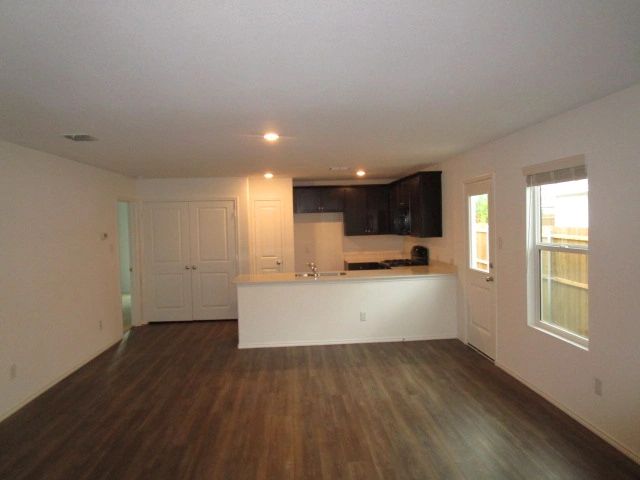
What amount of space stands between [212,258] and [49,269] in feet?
8.43

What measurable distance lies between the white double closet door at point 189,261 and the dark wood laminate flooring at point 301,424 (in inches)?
70.5

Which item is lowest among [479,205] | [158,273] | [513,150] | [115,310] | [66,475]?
[66,475]

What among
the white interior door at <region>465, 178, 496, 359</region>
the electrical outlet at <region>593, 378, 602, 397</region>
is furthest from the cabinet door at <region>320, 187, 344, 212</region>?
the electrical outlet at <region>593, 378, 602, 397</region>

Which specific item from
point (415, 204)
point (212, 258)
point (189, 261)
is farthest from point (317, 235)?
point (189, 261)

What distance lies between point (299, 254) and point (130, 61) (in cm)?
536

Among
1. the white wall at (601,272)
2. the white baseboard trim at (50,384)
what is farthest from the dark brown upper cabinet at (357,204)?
the white baseboard trim at (50,384)

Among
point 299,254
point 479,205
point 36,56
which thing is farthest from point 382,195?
point 36,56

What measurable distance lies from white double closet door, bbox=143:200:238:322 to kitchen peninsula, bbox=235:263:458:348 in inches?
56.9

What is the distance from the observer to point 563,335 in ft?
9.93

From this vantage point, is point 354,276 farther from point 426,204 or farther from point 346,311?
point 426,204

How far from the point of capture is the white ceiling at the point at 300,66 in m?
1.42

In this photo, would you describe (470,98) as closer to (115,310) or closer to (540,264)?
(540,264)

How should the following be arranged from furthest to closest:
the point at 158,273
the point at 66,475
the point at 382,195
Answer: the point at 382,195 → the point at 158,273 → the point at 66,475

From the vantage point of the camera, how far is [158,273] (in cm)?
604
